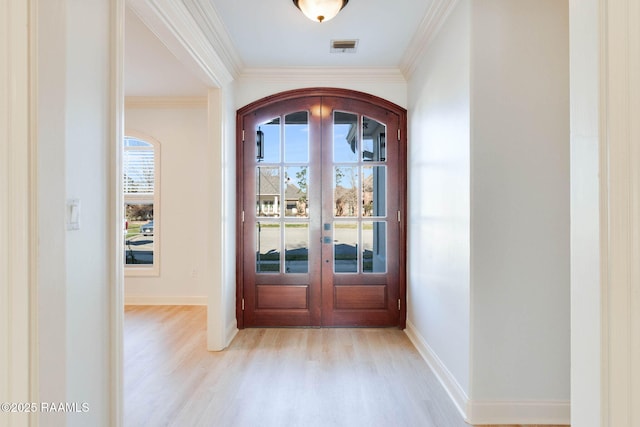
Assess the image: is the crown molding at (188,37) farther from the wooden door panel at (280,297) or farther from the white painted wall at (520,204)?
the wooden door panel at (280,297)

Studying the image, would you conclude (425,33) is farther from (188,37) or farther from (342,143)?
(188,37)

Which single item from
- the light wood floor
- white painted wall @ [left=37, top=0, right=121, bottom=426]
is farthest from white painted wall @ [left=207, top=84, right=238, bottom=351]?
white painted wall @ [left=37, top=0, right=121, bottom=426]

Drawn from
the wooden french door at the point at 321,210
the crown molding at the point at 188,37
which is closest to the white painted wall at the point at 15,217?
the crown molding at the point at 188,37

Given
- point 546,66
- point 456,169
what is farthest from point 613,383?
point 546,66

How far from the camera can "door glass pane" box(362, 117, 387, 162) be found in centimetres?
374

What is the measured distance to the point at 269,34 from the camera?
2920 millimetres

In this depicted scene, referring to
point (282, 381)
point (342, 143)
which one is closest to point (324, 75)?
point (342, 143)

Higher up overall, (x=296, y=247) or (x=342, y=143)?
(x=342, y=143)

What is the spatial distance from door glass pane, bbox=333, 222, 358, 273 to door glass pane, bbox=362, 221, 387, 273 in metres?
0.10

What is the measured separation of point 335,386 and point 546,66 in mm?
2424

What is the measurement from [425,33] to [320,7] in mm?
951

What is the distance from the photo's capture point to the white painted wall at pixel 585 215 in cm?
80

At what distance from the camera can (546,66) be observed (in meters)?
2.01

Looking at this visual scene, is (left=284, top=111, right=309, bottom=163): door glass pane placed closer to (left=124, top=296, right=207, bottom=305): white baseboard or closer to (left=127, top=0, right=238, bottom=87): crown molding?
(left=127, top=0, right=238, bottom=87): crown molding
